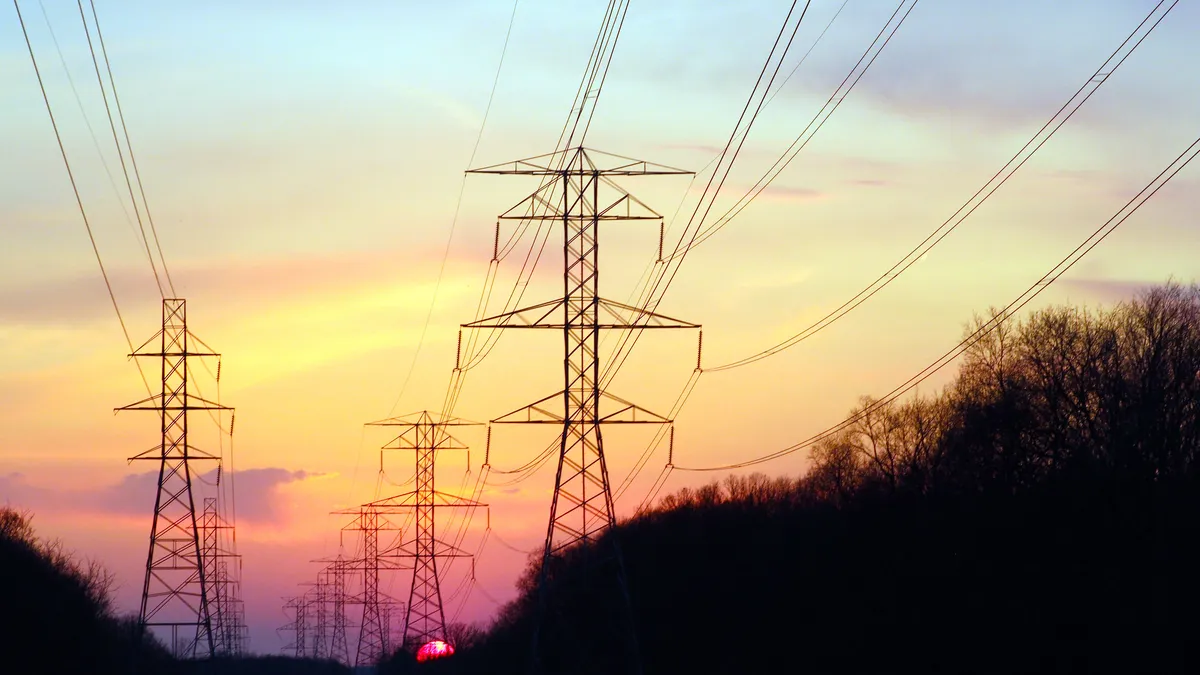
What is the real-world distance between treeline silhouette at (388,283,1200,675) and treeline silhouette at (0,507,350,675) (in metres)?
14.3

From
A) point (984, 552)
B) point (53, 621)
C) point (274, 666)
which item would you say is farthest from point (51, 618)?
point (274, 666)

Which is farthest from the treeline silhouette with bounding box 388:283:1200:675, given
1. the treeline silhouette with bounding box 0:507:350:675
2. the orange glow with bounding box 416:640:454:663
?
the treeline silhouette with bounding box 0:507:350:675

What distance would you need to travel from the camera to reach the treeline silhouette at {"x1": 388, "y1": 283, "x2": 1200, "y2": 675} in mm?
29750

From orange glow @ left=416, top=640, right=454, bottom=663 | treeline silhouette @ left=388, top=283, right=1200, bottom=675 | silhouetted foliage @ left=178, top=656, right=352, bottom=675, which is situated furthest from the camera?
silhouetted foliage @ left=178, top=656, right=352, bottom=675

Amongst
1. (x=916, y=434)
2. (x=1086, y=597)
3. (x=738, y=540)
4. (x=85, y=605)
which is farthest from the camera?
(x=916, y=434)

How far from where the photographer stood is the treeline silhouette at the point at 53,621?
38031 millimetres

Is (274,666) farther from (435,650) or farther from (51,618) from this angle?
(51,618)

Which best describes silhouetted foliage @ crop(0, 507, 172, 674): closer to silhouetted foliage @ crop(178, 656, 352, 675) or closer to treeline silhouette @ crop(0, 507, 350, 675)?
treeline silhouette @ crop(0, 507, 350, 675)

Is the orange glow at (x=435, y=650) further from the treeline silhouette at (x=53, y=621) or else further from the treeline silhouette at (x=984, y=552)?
the treeline silhouette at (x=53, y=621)

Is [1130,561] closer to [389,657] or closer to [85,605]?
[85,605]

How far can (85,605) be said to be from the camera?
1875 inches

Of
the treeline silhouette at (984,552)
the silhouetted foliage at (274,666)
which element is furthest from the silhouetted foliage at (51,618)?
the silhouetted foliage at (274,666)

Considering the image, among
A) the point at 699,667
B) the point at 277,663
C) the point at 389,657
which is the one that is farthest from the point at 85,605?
the point at 277,663

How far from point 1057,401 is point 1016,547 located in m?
29.2
